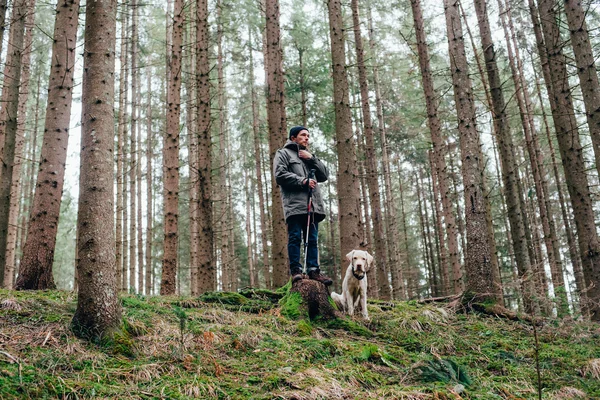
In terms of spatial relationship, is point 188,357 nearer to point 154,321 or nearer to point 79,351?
point 79,351

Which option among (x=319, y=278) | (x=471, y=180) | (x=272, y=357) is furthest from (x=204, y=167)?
(x=272, y=357)

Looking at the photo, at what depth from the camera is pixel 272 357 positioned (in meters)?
4.07

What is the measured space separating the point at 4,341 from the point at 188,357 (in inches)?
58.4

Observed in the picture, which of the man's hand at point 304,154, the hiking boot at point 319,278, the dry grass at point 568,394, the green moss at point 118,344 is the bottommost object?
the dry grass at point 568,394

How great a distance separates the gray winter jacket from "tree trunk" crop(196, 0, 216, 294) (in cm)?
414

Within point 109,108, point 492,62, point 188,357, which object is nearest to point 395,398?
point 188,357

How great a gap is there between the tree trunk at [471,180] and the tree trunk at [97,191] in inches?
216

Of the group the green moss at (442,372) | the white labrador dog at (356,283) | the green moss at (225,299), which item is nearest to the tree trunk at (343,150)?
the white labrador dog at (356,283)

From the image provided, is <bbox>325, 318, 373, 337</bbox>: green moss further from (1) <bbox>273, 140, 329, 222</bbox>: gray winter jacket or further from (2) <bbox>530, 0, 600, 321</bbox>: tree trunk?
(2) <bbox>530, 0, 600, 321</bbox>: tree trunk

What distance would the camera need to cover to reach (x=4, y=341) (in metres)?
3.46

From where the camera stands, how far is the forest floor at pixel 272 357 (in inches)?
122

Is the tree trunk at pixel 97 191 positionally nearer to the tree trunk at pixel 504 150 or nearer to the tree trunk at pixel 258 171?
the tree trunk at pixel 504 150

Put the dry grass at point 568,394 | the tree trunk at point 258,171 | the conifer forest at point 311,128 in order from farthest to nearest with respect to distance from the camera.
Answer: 1. the tree trunk at point 258,171
2. the conifer forest at point 311,128
3. the dry grass at point 568,394

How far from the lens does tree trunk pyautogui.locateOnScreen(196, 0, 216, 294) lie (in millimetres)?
9875
